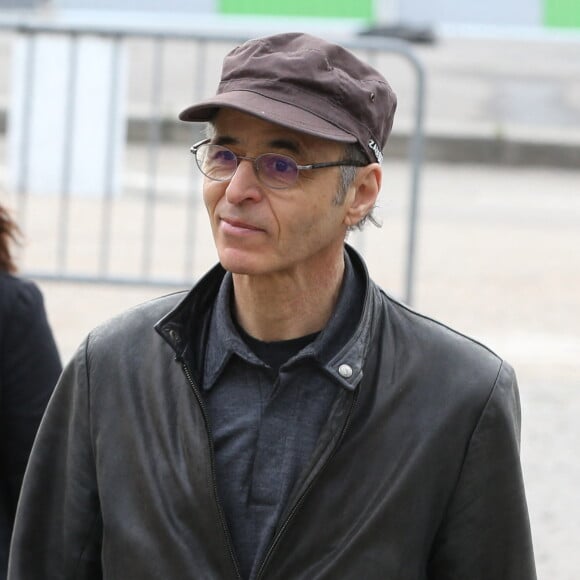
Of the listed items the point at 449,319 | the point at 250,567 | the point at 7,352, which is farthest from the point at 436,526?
the point at 449,319

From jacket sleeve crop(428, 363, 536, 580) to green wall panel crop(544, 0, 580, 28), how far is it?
25253 mm

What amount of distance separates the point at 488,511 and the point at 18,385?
3.98 feet

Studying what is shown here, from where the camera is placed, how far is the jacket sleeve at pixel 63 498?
7.78ft

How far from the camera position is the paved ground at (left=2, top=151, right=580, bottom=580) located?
19.5 feet

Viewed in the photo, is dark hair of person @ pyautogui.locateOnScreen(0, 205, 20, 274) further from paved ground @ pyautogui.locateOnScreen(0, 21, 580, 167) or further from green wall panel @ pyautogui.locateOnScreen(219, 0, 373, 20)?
green wall panel @ pyautogui.locateOnScreen(219, 0, 373, 20)

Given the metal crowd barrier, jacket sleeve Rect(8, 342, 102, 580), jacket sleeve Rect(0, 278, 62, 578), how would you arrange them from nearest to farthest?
jacket sleeve Rect(8, 342, 102, 580) < jacket sleeve Rect(0, 278, 62, 578) < the metal crowd barrier

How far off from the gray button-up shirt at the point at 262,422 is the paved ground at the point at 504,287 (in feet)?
9.66

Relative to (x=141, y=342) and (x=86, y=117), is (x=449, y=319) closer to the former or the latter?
(x=86, y=117)

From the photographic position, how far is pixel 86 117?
9586 millimetres

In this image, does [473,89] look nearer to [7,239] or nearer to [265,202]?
[7,239]

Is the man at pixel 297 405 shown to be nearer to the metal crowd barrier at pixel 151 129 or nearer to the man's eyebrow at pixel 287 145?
the man's eyebrow at pixel 287 145

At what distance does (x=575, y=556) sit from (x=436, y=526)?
119 inches

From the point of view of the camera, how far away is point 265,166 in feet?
7.23

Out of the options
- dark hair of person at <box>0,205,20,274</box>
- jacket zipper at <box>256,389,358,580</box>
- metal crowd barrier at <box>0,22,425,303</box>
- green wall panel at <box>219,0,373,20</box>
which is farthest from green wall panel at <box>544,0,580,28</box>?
jacket zipper at <box>256,389,358,580</box>
